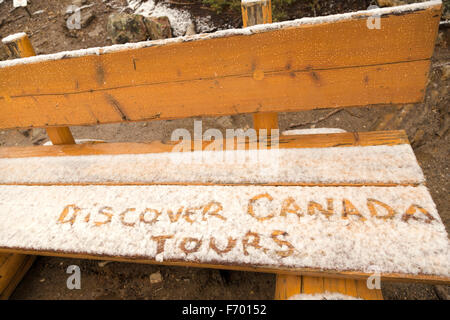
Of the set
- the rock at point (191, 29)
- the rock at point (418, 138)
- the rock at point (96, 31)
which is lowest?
the rock at point (418, 138)

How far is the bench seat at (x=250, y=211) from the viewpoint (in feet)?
3.29

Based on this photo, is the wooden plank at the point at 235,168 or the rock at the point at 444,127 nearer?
the wooden plank at the point at 235,168

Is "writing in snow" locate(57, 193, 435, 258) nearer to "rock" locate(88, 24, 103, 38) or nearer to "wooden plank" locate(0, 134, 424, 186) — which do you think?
"wooden plank" locate(0, 134, 424, 186)

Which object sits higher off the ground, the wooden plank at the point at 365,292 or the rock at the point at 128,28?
the rock at the point at 128,28

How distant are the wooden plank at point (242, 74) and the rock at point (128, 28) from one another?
3.17 metres

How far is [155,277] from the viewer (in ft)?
6.62

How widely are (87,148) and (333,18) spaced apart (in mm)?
1648

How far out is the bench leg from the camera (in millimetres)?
1011

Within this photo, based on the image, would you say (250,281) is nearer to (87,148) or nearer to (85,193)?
(85,193)

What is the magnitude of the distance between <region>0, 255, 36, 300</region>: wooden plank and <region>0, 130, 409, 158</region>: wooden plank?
2.70 feet

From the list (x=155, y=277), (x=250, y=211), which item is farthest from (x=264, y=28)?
(x=155, y=277)

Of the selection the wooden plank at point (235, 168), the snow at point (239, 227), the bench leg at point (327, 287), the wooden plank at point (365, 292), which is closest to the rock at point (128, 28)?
the wooden plank at point (235, 168)

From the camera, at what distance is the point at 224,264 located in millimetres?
1042

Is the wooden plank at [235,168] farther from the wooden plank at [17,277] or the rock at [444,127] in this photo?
the rock at [444,127]
